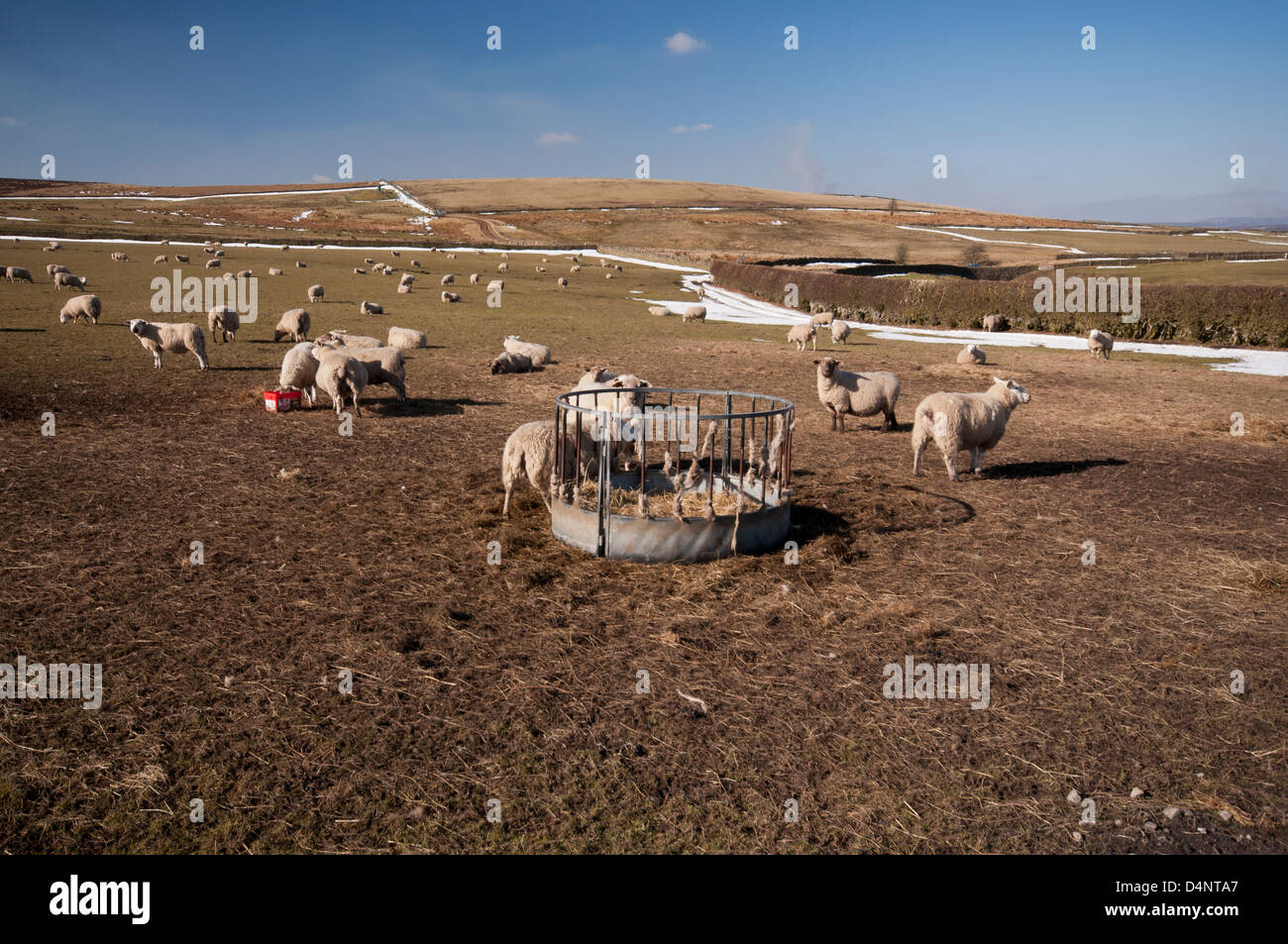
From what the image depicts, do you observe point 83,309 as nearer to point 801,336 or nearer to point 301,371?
point 301,371

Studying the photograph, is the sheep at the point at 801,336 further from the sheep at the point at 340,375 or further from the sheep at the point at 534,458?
the sheep at the point at 534,458

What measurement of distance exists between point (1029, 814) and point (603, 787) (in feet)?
8.36

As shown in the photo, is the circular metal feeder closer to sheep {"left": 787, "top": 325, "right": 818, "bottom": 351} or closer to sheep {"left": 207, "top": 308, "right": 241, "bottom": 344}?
sheep {"left": 207, "top": 308, "right": 241, "bottom": 344}

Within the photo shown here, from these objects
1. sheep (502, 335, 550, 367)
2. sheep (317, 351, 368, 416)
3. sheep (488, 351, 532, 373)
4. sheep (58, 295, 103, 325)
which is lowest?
sheep (317, 351, 368, 416)

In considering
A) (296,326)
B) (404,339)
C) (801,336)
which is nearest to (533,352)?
(404,339)

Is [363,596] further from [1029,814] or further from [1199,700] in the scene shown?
[1199,700]

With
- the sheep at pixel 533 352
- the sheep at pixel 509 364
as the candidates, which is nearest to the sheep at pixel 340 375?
the sheep at pixel 509 364

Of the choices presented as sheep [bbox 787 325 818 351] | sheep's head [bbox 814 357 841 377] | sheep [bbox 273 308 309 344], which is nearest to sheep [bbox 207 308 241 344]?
sheep [bbox 273 308 309 344]

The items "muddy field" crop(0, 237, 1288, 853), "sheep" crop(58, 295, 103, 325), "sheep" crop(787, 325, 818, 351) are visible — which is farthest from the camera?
"sheep" crop(787, 325, 818, 351)

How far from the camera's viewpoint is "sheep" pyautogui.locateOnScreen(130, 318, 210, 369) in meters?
18.8

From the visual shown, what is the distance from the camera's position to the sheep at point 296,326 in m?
24.0

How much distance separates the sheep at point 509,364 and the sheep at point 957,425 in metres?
11.8

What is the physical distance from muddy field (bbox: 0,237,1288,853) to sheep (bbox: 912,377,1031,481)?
19.1 inches

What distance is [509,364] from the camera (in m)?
20.8
